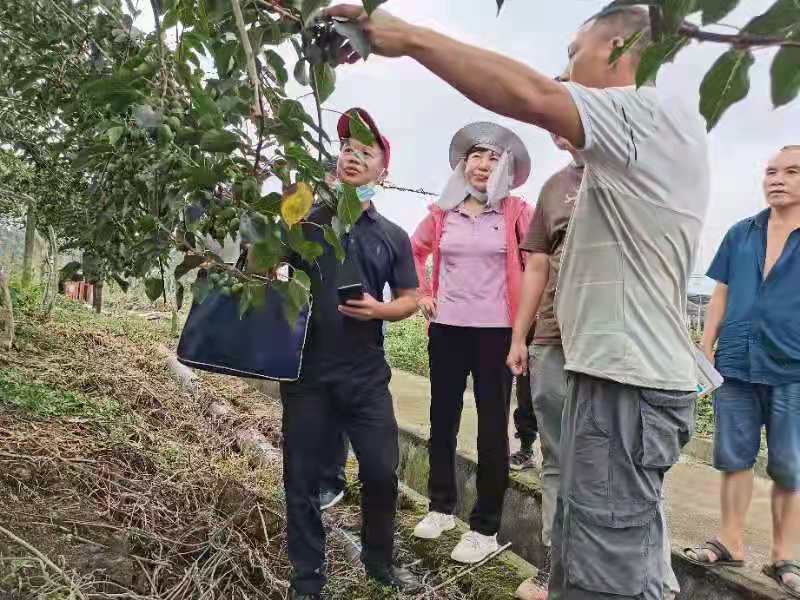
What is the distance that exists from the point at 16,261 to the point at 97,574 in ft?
27.9

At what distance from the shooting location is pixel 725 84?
73 cm

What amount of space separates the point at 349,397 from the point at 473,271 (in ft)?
3.04

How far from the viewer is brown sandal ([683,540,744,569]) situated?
243 centimetres

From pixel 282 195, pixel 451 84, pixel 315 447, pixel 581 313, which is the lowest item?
pixel 315 447

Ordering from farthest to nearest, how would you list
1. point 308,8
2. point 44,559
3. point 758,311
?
point 758,311
point 44,559
point 308,8

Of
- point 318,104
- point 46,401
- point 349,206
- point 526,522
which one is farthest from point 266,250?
point 46,401

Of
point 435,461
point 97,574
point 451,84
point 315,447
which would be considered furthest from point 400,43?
point 435,461

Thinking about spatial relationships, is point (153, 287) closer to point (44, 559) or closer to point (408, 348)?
point (44, 559)

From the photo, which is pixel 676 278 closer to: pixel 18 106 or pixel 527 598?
pixel 527 598

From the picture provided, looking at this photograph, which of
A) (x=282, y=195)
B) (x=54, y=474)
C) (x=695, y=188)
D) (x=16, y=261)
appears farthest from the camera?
(x=16, y=261)

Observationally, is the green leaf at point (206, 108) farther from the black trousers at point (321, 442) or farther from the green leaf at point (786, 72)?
the black trousers at point (321, 442)

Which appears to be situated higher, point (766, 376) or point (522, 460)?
point (766, 376)

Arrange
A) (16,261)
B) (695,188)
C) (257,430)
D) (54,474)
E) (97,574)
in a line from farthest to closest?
(16,261), (257,430), (54,474), (97,574), (695,188)

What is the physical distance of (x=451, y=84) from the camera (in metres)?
1.22
